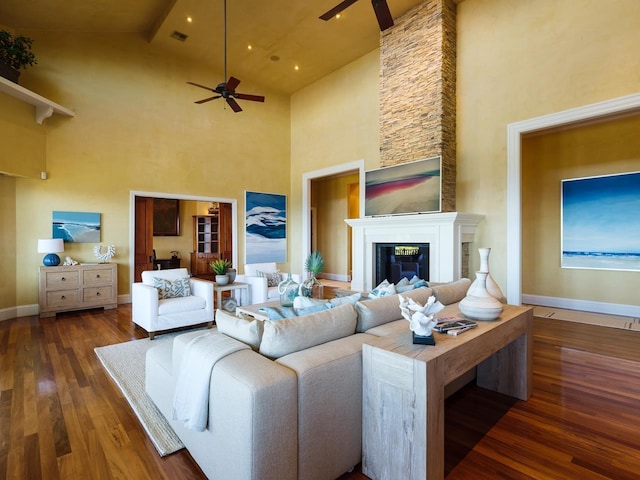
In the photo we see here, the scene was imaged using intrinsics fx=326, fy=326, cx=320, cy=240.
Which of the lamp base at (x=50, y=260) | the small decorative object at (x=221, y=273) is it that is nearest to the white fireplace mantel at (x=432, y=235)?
the small decorative object at (x=221, y=273)

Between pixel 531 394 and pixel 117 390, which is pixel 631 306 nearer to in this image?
pixel 531 394

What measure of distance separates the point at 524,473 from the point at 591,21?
5207 millimetres

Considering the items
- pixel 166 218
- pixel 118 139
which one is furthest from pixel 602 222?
pixel 166 218

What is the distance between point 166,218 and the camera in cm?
1013

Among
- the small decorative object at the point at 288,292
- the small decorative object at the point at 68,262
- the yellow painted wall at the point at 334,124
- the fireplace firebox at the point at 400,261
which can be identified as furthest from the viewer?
the yellow painted wall at the point at 334,124

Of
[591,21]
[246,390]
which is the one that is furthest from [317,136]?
[246,390]

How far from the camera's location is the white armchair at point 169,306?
13.0 ft

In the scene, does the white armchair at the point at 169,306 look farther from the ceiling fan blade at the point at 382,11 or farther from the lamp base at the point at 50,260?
the ceiling fan blade at the point at 382,11

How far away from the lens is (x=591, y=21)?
13.5 ft

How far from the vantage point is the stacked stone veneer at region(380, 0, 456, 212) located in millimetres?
5160

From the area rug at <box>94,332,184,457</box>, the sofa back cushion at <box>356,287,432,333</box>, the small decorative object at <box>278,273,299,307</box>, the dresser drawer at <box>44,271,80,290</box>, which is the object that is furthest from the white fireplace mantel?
the dresser drawer at <box>44,271,80,290</box>

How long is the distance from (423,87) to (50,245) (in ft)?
21.0

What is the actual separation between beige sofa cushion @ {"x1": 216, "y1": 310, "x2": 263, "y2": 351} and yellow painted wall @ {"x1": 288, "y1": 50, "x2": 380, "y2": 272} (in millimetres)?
5277

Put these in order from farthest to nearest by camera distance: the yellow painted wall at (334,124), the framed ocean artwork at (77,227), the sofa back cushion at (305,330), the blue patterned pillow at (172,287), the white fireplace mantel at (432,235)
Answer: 1. the yellow painted wall at (334,124)
2. the framed ocean artwork at (77,227)
3. the white fireplace mantel at (432,235)
4. the blue patterned pillow at (172,287)
5. the sofa back cushion at (305,330)
